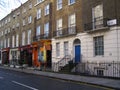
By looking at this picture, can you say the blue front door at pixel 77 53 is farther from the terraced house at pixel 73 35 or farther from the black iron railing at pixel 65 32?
the black iron railing at pixel 65 32

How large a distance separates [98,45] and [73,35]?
4.86 meters

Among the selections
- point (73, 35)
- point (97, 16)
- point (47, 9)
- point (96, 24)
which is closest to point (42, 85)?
point (96, 24)

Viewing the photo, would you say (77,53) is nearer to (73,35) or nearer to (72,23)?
(73,35)

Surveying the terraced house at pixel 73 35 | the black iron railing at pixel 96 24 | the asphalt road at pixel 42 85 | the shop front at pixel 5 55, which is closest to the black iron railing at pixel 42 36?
the terraced house at pixel 73 35

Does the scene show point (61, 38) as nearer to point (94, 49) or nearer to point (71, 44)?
point (71, 44)

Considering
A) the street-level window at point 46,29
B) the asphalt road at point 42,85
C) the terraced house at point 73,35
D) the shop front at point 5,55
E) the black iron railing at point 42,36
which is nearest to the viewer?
the asphalt road at point 42,85

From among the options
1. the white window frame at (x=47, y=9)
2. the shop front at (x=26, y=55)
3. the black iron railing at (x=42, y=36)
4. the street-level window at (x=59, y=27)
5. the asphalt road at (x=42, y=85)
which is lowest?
the asphalt road at (x=42, y=85)

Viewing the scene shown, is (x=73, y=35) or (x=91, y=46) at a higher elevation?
(x=73, y=35)

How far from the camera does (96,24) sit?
2612 centimetres

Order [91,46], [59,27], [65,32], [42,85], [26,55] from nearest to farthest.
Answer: [42,85]
[91,46]
[65,32]
[59,27]
[26,55]

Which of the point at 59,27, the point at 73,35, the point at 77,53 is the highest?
the point at 59,27

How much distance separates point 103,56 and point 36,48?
18454mm

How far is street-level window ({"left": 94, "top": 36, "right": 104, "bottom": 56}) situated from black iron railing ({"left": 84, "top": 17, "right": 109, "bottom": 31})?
107cm

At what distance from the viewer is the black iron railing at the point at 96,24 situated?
24.7m
